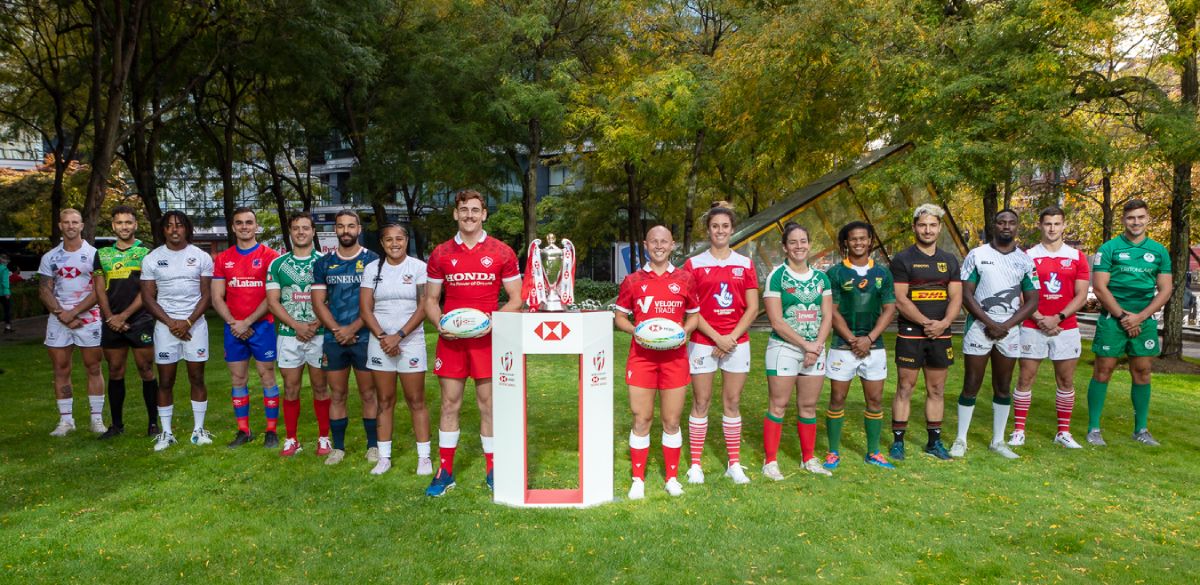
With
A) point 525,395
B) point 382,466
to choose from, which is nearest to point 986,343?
point 525,395

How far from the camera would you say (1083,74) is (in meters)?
10.5

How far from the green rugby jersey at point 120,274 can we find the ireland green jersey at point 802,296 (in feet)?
17.7

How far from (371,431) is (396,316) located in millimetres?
1208

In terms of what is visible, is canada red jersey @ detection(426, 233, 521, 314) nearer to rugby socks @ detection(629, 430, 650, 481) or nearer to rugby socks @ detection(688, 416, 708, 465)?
rugby socks @ detection(629, 430, 650, 481)

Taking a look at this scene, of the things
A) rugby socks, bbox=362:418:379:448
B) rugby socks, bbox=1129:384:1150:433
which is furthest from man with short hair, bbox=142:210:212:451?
rugby socks, bbox=1129:384:1150:433

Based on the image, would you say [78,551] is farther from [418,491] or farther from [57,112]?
[57,112]

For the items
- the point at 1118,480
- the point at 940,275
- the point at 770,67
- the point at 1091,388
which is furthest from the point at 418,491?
the point at 770,67

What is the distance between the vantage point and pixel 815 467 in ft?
19.2

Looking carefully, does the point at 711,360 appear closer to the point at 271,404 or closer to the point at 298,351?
the point at 298,351

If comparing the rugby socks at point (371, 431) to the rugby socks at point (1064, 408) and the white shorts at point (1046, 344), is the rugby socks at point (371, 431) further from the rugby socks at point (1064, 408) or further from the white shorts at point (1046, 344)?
the rugby socks at point (1064, 408)

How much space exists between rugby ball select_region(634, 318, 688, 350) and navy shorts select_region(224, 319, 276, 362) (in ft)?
10.7

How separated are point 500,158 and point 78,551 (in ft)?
59.2

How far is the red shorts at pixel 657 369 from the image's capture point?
5.12 m

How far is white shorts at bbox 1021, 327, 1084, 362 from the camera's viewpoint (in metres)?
6.41
